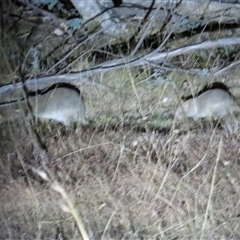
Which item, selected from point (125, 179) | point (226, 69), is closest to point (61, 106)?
point (125, 179)

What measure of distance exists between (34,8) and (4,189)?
1507mm

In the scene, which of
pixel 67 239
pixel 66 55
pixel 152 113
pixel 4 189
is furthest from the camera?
pixel 66 55

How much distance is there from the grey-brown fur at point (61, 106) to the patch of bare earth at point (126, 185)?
5.6 inches

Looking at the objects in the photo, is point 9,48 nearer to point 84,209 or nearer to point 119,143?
point 119,143

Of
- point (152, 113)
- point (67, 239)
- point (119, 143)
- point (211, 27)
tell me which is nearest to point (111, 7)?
point (211, 27)

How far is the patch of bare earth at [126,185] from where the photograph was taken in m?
Result: 2.73

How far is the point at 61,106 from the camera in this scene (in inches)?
133

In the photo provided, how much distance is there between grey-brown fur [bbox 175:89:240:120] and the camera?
10.7 feet

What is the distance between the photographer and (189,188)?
2846mm

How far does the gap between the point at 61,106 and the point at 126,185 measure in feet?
2.39

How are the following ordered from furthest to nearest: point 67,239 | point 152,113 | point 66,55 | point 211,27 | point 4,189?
point 211,27, point 66,55, point 152,113, point 4,189, point 67,239

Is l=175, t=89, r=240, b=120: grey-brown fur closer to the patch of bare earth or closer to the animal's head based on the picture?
the animal's head

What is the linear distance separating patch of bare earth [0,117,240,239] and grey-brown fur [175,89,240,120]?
15cm

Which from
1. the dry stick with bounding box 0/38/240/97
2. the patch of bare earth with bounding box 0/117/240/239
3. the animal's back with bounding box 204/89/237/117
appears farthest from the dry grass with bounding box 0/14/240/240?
the dry stick with bounding box 0/38/240/97
